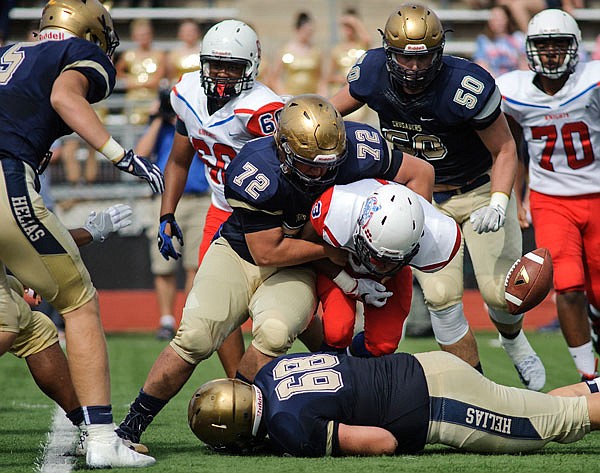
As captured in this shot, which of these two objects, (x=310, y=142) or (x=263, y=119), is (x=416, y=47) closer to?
(x=263, y=119)

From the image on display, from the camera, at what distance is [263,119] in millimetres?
4801

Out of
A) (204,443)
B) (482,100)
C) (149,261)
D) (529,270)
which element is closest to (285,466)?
(204,443)

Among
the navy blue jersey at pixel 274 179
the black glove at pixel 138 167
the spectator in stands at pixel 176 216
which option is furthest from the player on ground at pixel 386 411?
the spectator in stands at pixel 176 216

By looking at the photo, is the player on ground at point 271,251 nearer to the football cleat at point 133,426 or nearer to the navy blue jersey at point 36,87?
the football cleat at point 133,426

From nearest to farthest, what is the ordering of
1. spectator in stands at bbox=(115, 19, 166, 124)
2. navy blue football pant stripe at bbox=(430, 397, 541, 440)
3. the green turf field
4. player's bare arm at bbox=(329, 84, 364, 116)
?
1. the green turf field
2. navy blue football pant stripe at bbox=(430, 397, 541, 440)
3. player's bare arm at bbox=(329, 84, 364, 116)
4. spectator in stands at bbox=(115, 19, 166, 124)

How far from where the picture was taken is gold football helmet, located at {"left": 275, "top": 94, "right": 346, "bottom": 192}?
3965mm

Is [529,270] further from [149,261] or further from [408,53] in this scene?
[149,261]

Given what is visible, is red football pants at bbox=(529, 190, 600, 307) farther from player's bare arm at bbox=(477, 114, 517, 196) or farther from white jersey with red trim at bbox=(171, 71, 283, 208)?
white jersey with red trim at bbox=(171, 71, 283, 208)

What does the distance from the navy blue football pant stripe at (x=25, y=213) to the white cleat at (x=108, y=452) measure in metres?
0.65

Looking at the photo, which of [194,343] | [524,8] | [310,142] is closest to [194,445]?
[194,343]

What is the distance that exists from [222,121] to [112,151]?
1.19 metres

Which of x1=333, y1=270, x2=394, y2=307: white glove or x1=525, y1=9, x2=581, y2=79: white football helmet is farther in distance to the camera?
x1=525, y1=9, x2=581, y2=79: white football helmet

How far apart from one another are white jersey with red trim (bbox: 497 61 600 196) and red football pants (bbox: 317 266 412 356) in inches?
64.1

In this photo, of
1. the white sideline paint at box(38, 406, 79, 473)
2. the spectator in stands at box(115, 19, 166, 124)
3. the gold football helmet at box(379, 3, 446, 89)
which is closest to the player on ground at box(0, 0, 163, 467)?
the white sideline paint at box(38, 406, 79, 473)
